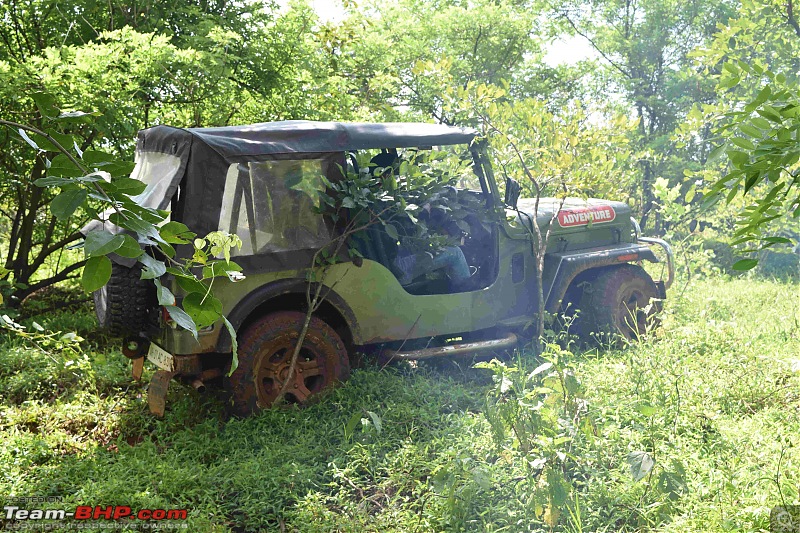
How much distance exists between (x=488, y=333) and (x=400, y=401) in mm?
1203

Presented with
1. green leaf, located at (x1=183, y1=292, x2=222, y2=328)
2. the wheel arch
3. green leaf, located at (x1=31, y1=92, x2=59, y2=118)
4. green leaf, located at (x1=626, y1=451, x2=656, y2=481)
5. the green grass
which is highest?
green leaf, located at (x1=31, y1=92, x2=59, y2=118)

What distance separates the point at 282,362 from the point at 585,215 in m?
3.06

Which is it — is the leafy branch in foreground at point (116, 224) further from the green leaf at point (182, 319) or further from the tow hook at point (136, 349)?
the tow hook at point (136, 349)

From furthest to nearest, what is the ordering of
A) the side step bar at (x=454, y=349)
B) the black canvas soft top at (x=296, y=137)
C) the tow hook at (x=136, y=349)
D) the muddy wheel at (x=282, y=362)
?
the side step bar at (x=454, y=349), the tow hook at (x=136, y=349), the muddy wheel at (x=282, y=362), the black canvas soft top at (x=296, y=137)

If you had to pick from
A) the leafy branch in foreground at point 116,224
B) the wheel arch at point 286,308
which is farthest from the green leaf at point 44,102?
the wheel arch at point 286,308

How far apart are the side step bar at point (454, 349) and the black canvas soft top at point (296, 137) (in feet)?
4.84

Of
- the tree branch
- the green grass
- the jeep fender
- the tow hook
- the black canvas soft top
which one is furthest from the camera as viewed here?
the tree branch

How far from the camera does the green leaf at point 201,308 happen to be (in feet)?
4.88

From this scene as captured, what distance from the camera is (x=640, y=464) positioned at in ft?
11.3

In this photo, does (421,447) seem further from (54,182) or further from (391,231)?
(54,182)

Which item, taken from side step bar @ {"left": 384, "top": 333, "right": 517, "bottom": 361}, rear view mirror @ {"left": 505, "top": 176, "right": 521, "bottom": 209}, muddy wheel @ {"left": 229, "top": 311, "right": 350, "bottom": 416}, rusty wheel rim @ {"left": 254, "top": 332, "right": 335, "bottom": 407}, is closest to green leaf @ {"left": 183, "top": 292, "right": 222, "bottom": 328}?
muddy wheel @ {"left": 229, "top": 311, "right": 350, "bottom": 416}

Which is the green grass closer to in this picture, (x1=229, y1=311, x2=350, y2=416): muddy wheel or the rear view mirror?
(x1=229, y1=311, x2=350, y2=416): muddy wheel

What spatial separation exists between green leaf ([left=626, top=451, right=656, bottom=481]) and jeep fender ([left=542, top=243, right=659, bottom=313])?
2571 mm

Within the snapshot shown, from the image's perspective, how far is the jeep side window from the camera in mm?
4695
